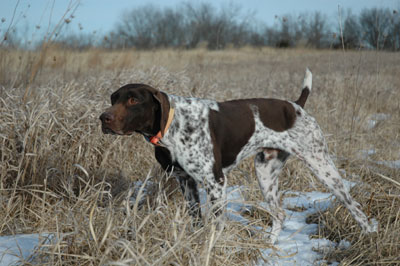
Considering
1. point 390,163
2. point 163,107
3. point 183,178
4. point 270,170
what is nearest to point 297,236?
point 270,170

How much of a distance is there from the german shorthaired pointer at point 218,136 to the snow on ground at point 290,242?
0.48ft

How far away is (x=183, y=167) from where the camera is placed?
8.94ft

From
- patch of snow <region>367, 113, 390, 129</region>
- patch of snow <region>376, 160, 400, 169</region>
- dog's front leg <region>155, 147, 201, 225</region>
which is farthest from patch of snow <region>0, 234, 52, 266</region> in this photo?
patch of snow <region>367, 113, 390, 129</region>

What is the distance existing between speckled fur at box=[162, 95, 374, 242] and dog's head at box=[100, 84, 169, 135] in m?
0.18

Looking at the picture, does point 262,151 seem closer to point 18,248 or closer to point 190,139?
point 190,139

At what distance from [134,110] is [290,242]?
1.56 m

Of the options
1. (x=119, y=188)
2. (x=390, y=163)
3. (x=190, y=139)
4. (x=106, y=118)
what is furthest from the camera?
(x=390, y=163)

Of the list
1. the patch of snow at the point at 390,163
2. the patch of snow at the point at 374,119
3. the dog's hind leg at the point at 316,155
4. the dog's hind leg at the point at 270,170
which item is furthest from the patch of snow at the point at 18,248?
the patch of snow at the point at 374,119

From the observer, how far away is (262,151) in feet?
10.7

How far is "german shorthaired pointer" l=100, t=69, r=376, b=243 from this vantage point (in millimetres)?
2607

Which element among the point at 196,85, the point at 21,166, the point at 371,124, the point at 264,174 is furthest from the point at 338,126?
the point at 21,166

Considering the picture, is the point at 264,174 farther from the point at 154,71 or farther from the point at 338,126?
the point at 154,71

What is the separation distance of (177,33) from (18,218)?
48844 millimetres

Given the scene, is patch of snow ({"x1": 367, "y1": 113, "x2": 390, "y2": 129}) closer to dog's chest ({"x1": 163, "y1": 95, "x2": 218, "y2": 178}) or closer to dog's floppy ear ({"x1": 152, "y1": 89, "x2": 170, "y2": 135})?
dog's chest ({"x1": 163, "y1": 95, "x2": 218, "y2": 178})
